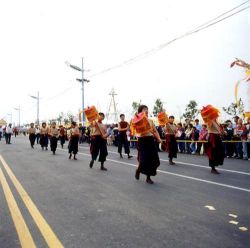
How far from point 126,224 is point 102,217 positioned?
1.72 feet

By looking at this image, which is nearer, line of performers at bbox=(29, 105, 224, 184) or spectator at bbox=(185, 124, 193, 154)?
line of performers at bbox=(29, 105, 224, 184)

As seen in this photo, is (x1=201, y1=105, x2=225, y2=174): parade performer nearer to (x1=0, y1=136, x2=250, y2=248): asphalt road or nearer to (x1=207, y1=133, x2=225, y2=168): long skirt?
(x1=207, y1=133, x2=225, y2=168): long skirt

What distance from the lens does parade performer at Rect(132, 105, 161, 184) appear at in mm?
8672

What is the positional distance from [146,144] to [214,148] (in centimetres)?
285

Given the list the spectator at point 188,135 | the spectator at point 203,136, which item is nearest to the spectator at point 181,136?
the spectator at point 188,135

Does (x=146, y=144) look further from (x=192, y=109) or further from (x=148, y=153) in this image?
(x=192, y=109)

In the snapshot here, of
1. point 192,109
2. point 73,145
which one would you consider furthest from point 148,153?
point 192,109

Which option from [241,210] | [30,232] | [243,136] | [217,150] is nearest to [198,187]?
[241,210]

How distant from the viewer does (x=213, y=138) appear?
10836 millimetres

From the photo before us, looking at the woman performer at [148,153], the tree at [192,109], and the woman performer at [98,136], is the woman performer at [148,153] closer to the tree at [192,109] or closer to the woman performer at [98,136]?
the woman performer at [98,136]

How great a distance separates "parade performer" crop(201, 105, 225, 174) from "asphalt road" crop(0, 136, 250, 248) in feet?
3.84

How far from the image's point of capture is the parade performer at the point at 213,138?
10.6 m

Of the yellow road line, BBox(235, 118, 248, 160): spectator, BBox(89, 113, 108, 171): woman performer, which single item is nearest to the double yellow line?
the yellow road line

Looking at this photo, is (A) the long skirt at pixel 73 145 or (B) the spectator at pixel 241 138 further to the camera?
(A) the long skirt at pixel 73 145
